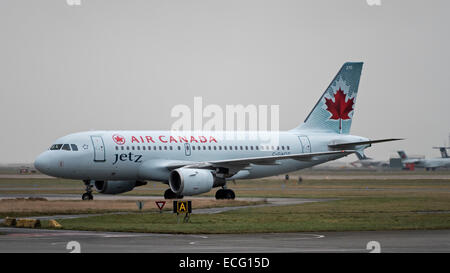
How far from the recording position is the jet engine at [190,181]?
48.6 meters

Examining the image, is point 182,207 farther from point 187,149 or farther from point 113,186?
point 113,186

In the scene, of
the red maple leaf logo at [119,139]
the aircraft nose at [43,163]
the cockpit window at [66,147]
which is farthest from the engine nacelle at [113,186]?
the aircraft nose at [43,163]

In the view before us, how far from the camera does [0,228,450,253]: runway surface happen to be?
23328mm

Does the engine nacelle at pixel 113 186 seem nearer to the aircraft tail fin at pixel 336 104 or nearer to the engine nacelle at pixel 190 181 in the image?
the engine nacelle at pixel 190 181

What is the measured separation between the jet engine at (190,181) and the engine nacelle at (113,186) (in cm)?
651

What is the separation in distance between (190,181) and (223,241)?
2265 centimetres

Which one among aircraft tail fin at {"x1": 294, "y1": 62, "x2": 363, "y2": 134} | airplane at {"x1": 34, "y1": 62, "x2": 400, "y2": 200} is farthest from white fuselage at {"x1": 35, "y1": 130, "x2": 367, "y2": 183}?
aircraft tail fin at {"x1": 294, "y1": 62, "x2": 363, "y2": 134}

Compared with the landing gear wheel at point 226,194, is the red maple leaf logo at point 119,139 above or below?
above

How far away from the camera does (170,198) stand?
174 ft

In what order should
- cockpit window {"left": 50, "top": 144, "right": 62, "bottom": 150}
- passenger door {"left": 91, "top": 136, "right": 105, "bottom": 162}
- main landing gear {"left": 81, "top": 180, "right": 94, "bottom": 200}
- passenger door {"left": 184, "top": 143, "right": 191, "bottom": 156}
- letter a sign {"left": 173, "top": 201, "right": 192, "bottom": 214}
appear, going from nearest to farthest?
1. letter a sign {"left": 173, "top": 201, "right": 192, "bottom": 214}
2. passenger door {"left": 91, "top": 136, "right": 105, "bottom": 162}
3. cockpit window {"left": 50, "top": 144, "right": 62, "bottom": 150}
4. main landing gear {"left": 81, "top": 180, "right": 94, "bottom": 200}
5. passenger door {"left": 184, "top": 143, "right": 191, "bottom": 156}

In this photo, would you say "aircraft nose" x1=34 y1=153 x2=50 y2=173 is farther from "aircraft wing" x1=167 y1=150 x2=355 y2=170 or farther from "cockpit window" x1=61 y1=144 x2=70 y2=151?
"aircraft wing" x1=167 y1=150 x2=355 y2=170
